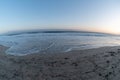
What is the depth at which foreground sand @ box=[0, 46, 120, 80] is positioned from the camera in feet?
15.1

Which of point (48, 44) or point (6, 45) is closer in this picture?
point (48, 44)

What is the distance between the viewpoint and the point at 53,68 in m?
4.82

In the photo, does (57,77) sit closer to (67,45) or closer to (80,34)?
(67,45)

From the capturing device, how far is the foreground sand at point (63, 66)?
4.60 metres

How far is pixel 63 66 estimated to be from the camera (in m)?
4.93

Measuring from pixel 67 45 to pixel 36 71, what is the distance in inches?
82.1

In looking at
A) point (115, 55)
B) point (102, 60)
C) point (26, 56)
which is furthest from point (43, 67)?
point (115, 55)

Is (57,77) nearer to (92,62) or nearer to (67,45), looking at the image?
(92,62)

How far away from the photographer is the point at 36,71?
476 centimetres

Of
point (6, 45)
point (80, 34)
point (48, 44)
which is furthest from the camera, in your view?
point (80, 34)

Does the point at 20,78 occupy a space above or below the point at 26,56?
below

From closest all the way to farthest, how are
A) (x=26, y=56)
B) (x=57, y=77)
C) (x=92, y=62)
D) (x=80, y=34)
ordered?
(x=57, y=77)
(x=92, y=62)
(x=26, y=56)
(x=80, y=34)

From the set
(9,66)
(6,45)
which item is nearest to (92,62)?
(9,66)

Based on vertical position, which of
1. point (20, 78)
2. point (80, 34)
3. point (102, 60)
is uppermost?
point (80, 34)
